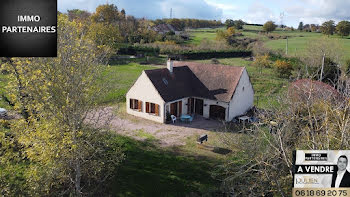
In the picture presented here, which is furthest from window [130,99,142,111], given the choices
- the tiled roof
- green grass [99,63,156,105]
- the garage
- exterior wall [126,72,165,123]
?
the garage

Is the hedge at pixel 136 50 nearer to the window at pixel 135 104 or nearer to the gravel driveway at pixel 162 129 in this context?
the window at pixel 135 104

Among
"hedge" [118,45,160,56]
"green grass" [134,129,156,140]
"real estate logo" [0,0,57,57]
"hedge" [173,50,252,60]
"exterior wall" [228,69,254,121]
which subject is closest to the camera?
"real estate logo" [0,0,57,57]

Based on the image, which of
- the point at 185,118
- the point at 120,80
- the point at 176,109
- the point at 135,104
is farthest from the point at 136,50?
the point at 185,118

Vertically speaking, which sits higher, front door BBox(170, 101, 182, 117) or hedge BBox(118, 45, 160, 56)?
hedge BBox(118, 45, 160, 56)

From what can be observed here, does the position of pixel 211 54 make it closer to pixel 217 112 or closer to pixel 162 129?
pixel 217 112

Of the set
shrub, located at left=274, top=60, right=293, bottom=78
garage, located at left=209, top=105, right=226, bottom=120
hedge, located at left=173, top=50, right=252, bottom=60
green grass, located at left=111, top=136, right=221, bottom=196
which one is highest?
hedge, located at left=173, top=50, right=252, bottom=60

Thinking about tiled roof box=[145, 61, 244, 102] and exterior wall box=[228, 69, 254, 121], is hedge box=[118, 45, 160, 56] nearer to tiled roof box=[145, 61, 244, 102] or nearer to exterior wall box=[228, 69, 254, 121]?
tiled roof box=[145, 61, 244, 102]

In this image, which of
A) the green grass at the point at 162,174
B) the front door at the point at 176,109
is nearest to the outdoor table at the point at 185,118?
the front door at the point at 176,109

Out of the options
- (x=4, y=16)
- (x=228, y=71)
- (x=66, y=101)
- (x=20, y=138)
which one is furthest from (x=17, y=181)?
(x=228, y=71)
